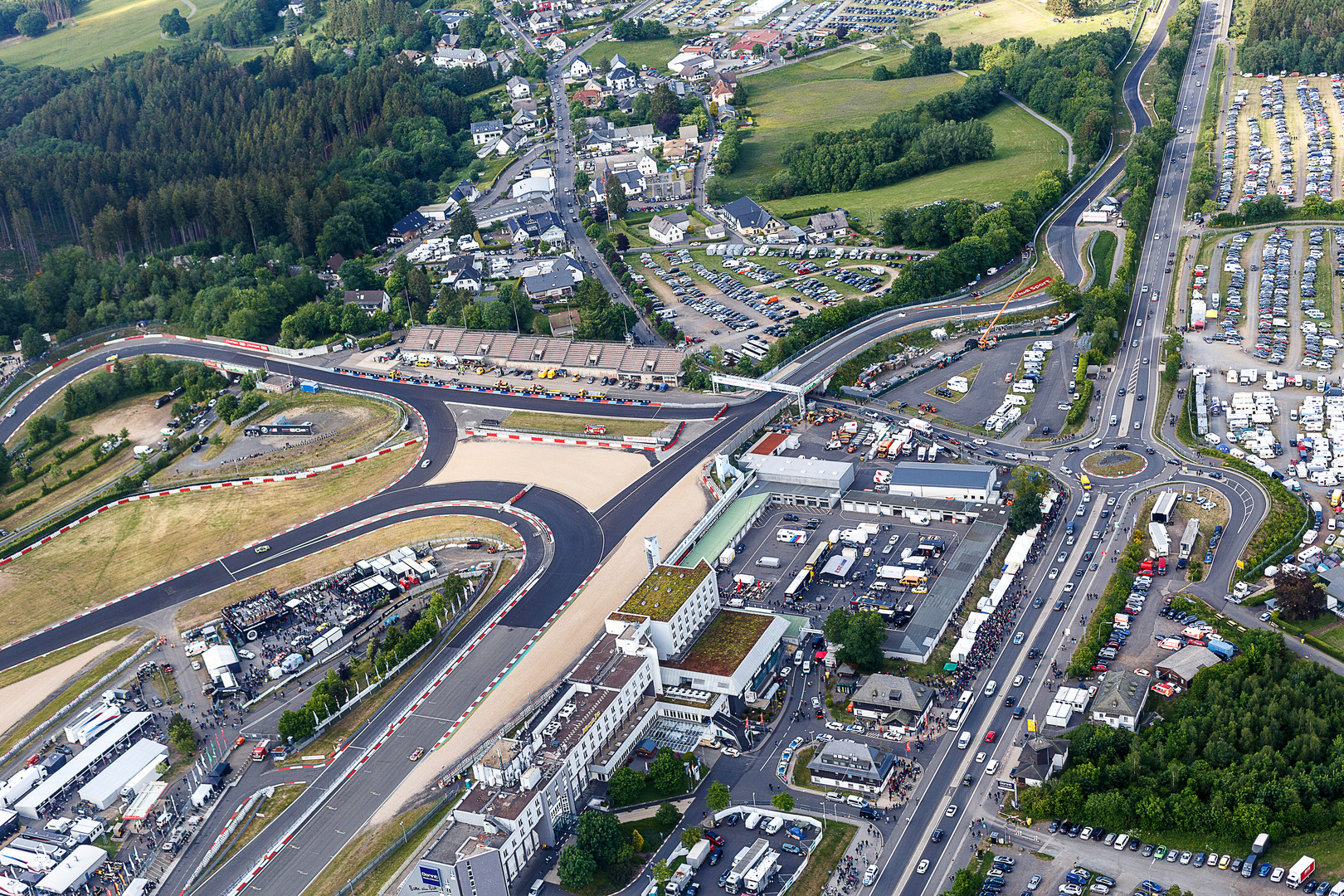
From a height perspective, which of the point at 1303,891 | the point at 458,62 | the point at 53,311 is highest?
the point at 458,62

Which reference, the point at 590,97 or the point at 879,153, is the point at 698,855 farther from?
the point at 590,97

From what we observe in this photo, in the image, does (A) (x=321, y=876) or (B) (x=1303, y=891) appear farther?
(A) (x=321, y=876)

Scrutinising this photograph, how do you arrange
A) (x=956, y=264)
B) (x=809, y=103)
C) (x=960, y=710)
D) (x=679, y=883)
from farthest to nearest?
(x=809, y=103), (x=956, y=264), (x=960, y=710), (x=679, y=883)

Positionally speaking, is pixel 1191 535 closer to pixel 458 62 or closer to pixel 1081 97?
pixel 1081 97

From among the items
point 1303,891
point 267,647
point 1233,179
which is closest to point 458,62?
point 1233,179

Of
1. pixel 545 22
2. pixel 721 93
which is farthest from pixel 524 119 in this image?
pixel 545 22

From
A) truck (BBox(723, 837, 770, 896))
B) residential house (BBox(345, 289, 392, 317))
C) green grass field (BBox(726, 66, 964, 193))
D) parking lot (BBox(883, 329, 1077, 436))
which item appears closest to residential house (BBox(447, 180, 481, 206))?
residential house (BBox(345, 289, 392, 317))

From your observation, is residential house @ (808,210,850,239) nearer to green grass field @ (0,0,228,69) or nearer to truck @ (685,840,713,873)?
truck @ (685,840,713,873)
